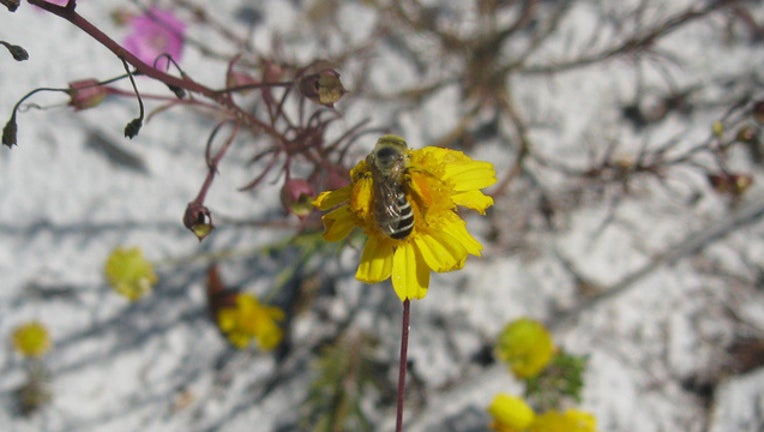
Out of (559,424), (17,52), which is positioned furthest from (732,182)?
(17,52)

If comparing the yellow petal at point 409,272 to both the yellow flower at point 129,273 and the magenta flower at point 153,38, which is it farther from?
the magenta flower at point 153,38

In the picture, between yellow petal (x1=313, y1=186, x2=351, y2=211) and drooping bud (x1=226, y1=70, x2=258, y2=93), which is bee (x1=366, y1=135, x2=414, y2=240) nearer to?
yellow petal (x1=313, y1=186, x2=351, y2=211)

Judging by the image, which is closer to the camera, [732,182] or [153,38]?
[732,182]

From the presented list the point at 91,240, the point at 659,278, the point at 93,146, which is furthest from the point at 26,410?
the point at 659,278

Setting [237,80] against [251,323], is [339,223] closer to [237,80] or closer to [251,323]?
[237,80]

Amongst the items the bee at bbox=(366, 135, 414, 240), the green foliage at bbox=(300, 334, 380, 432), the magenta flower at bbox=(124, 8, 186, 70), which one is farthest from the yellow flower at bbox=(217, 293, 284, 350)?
the bee at bbox=(366, 135, 414, 240)

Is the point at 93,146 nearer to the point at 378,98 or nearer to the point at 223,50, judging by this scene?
the point at 223,50
